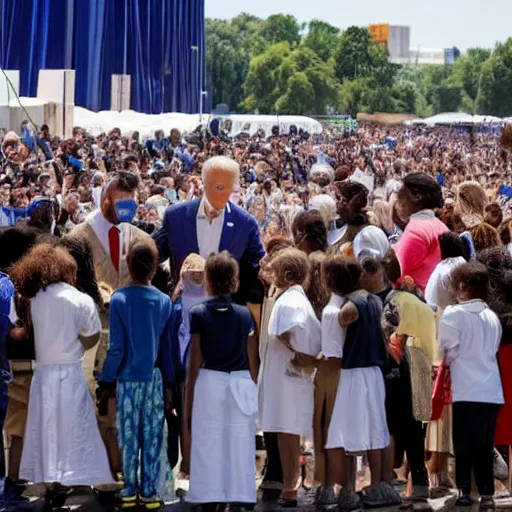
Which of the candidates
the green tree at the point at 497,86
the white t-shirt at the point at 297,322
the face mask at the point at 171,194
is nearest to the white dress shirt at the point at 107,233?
the white t-shirt at the point at 297,322

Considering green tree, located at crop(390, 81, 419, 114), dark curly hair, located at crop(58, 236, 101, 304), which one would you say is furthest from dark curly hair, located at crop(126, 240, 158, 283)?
green tree, located at crop(390, 81, 419, 114)

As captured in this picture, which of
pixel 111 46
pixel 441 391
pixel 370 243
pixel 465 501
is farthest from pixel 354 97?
pixel 465 501

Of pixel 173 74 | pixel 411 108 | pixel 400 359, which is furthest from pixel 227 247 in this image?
pixel 411 108

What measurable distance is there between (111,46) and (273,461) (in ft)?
168

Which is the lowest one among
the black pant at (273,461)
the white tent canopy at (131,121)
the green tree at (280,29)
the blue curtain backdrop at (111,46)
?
the black pant at (273,461)

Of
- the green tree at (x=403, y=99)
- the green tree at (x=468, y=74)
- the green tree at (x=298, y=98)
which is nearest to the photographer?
the green tree at (x=298, y=98)

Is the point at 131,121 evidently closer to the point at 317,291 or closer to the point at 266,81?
the point at 317,291

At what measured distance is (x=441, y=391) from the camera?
23.9ft

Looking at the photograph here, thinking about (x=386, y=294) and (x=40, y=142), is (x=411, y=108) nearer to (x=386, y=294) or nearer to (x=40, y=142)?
(x=40, y=142)

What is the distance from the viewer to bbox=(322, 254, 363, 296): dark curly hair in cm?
718

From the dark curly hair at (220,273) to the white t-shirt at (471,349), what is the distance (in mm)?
1081

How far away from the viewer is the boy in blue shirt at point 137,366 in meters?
6.93

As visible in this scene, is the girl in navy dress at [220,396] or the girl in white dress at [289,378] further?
the girl in white dress at [289,378]

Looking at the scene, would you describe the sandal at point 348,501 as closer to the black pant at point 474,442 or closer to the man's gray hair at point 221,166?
the black pant at point 474,442
